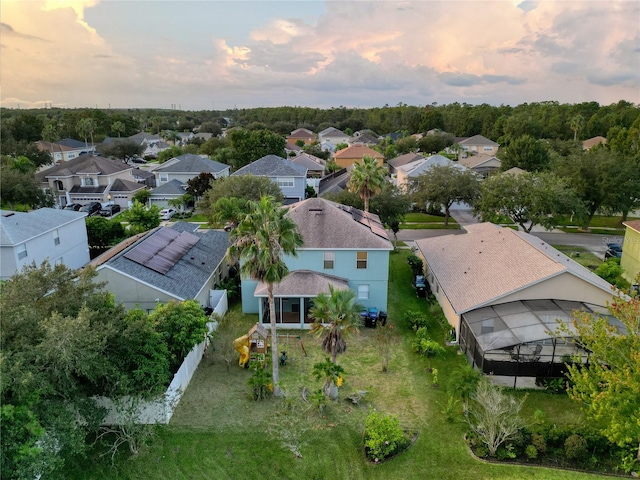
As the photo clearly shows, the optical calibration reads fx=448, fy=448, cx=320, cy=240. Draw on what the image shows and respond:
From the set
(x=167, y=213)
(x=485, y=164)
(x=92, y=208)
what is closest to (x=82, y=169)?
(x=92, y=208)

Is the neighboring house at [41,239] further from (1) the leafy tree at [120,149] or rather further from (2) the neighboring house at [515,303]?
(1) the leafy tree at [120,149]

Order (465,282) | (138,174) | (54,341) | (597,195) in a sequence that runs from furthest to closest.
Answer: (138,174), (597,195), (465,282), (54,341)

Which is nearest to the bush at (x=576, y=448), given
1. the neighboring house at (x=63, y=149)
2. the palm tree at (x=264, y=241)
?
the palm tree at (x=264, y=241)

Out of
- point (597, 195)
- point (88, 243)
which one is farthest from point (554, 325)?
point (88, 243)

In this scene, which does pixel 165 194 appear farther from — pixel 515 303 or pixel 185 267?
pixel 515 303

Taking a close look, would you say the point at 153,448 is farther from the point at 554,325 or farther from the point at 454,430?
the point at 554,325
